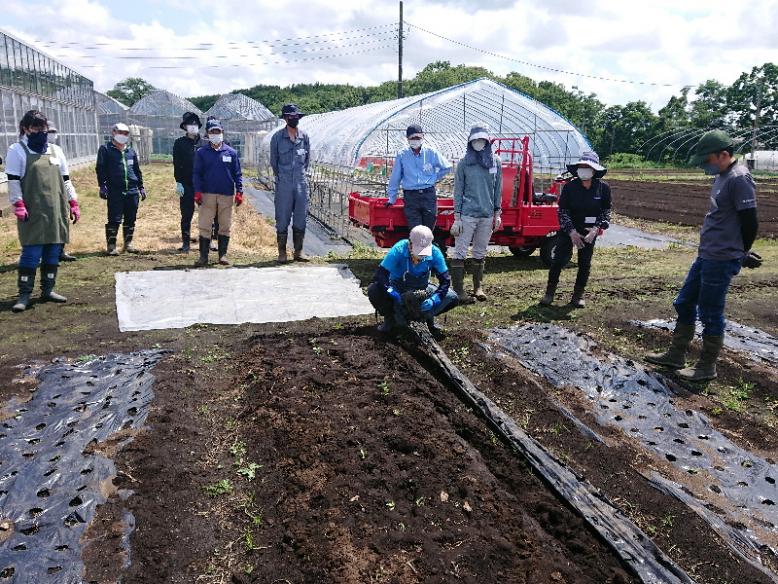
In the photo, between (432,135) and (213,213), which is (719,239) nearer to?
(213,213)

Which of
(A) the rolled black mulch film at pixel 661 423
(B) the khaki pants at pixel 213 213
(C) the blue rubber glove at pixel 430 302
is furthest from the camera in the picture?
(B) the khaki pants at pixel 213 213

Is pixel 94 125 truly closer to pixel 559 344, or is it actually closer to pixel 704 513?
pixel 559 344

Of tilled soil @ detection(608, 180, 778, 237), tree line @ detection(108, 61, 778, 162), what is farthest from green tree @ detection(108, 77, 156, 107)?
tilled soil @ detection(608, 180, 778, 237)

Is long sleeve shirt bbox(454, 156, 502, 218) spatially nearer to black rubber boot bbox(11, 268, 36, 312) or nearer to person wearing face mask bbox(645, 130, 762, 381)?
person wearing face mask bbox(645, 130, 762, 381)

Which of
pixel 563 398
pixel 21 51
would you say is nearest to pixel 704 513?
pixel 563 398

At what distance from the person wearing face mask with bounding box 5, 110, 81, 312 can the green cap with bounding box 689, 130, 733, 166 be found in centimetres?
562

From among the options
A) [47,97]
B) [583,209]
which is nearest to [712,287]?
[583,209]

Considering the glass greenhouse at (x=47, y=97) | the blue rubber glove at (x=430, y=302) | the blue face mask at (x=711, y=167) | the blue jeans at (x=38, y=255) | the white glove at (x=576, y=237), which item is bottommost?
the blue rubber glove at (x=430, y=302)

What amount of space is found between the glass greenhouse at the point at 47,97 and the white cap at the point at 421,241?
13.6 metres

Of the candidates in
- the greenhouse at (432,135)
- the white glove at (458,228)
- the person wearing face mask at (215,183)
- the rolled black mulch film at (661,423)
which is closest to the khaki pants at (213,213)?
the person wearing face mask at (215,183)

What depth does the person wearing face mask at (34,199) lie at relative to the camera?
582cm

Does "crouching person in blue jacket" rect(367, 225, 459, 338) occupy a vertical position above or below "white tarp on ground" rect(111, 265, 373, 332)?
above

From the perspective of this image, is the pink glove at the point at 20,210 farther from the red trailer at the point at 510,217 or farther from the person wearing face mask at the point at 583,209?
the person wearing face mask at the point at 583,209

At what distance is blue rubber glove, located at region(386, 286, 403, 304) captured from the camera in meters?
5.11
